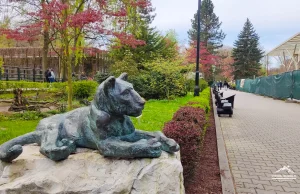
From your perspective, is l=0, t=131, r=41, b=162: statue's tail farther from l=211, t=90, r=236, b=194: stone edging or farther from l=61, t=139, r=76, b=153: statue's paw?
l=211, t=90, r=236, b=194: stone edging

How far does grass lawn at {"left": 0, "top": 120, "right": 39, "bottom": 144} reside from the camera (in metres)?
6.49

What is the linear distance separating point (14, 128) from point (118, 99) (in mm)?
6083

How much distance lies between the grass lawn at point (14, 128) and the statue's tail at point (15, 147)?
3.71 meters

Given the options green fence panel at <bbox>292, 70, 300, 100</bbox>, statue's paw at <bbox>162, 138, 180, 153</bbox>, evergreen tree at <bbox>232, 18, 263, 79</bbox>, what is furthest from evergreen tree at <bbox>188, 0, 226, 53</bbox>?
statue's paw at <bbox>162, 138, 180, 153</bbox>

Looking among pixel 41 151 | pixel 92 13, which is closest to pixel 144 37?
pixel 92 13

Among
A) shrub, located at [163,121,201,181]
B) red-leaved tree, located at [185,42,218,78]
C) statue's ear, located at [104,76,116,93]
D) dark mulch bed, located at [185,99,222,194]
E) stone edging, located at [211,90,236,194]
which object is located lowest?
dark mulch bed, located at [185,99,222,194]

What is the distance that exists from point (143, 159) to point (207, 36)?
53.0m

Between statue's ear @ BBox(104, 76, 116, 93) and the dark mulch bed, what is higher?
statue's ear @ BBox(104, 76, 116, 93)

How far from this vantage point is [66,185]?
2463mm

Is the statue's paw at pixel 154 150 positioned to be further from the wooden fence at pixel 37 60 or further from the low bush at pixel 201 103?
the wooden fence at pixel 37 60

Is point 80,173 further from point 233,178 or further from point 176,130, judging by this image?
point 233,178

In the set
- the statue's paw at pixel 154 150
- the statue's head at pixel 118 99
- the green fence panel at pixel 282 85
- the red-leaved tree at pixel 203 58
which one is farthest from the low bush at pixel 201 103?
the red-leaved tree at pixel 203 58

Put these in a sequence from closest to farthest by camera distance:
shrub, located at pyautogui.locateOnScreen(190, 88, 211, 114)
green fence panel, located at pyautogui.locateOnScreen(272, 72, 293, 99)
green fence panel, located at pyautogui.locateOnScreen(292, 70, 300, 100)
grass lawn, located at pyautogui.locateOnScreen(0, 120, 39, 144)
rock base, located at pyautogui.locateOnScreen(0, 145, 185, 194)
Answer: rock base, located at pyautogui.locateOnScreen(0, 145, 185, 194)
grass lawn, located at pyautogui.locateOnScreen(0, 120, 39, 144)
shrub, located at pyautogui.locateOnScreen(190, 88, 211, 114)
green fence panel, located at pyautogui.locateOnScreen(292, 70, 300, 100)
green fence panel, located at pyautogui.locateOnScreen(272, 72, 293, 99)

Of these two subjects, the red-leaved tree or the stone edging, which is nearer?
the stone edging
